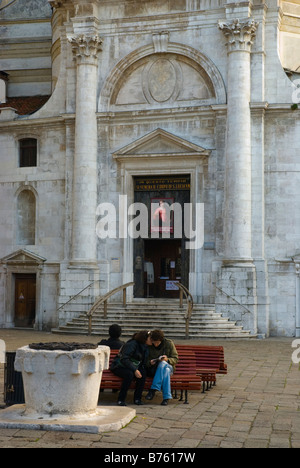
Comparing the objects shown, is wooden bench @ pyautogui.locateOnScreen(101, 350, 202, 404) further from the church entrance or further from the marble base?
the church entrance

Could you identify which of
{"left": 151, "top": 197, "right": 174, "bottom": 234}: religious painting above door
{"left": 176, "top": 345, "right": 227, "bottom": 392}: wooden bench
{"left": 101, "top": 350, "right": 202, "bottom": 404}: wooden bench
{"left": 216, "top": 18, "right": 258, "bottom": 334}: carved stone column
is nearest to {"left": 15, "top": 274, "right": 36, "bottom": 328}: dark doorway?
{"left": 151, "top": 197, "right": 174, "bottom": 234}: religious painting above door

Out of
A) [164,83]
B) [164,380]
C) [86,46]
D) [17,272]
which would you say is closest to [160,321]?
[17,272]

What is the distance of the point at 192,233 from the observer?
2805 cm

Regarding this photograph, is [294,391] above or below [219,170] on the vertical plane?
below

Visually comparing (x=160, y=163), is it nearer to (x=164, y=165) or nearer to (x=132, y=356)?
(x=164, y=165)

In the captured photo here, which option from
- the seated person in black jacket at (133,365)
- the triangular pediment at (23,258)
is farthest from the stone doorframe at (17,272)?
the seated person in black jacket at (133,365)

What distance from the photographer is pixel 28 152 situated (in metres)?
31.1

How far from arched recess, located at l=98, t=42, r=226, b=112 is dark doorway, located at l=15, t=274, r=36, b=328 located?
8131 millimetres

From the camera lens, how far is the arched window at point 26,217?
31016 mm

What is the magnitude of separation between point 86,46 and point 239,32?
644cm

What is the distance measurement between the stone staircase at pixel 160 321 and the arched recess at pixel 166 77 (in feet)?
27.4

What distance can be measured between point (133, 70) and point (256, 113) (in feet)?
18.9
